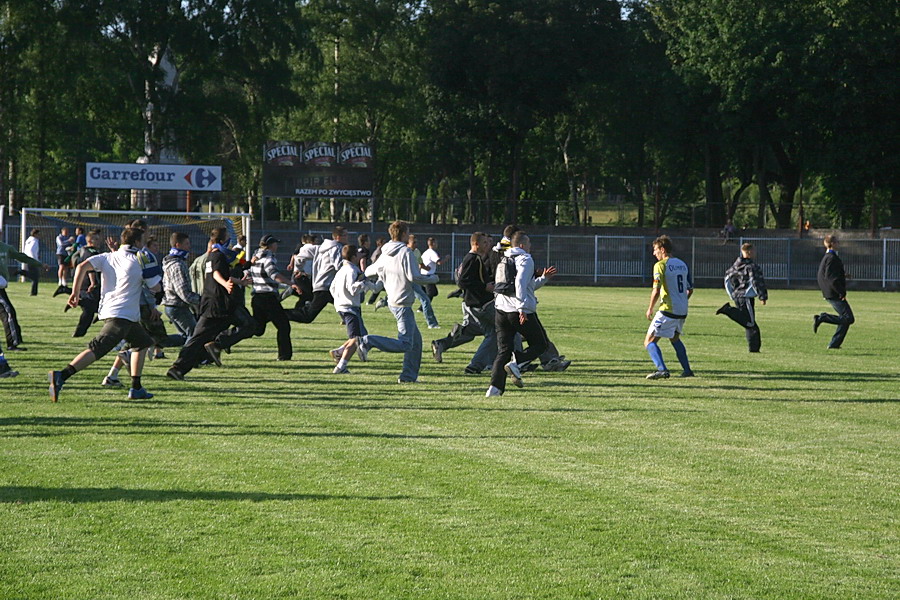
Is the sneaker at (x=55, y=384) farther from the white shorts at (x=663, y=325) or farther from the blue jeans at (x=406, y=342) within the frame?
the white shorts at (x=663, y=325)

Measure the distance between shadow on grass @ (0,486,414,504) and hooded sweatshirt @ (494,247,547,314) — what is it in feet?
15.9

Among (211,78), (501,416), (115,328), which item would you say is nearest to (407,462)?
(501,416)

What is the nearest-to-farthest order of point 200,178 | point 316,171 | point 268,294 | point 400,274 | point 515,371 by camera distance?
1. point 515,371
2. point 400,274
3. point 268,294
4. point 200,178
5. point 316,171

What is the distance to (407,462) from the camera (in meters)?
8.67

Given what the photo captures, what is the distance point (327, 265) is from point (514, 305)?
7.46 m

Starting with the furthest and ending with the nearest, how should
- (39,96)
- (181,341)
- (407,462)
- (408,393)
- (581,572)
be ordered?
(39,96)
(181,341)
(408,393)
(407,462)
(581,572)

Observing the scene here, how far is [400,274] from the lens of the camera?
13.5 m

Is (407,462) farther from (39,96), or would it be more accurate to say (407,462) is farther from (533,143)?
(533,143)

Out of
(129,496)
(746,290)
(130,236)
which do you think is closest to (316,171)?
(746,290)

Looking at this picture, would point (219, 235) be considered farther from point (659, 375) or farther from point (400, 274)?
point (659, 375)

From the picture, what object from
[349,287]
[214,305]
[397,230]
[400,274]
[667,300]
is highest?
[397,230]

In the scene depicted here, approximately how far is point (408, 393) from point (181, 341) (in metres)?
4.22

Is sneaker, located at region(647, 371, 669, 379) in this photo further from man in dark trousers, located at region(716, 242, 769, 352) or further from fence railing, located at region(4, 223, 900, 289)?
fence railing, located at region(4, 223, 900, 289)

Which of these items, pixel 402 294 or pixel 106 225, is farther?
pixel 106 225
